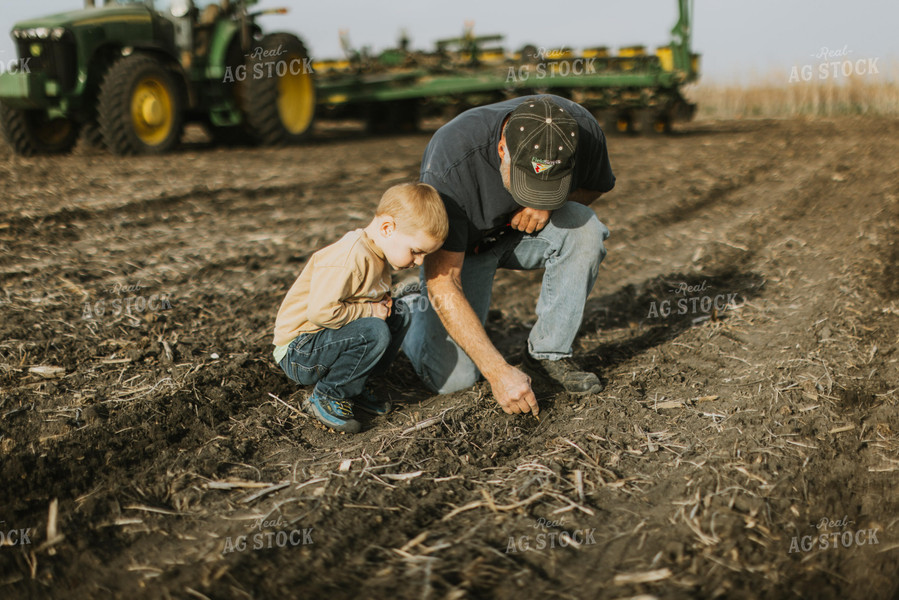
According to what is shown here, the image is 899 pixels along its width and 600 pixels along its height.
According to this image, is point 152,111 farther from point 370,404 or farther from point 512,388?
point 512,388

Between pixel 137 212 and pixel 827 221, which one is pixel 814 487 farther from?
pixel 137 212

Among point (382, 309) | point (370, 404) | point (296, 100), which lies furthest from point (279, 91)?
point (382, 309)

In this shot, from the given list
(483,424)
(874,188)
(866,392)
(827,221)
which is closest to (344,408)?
(483,424)

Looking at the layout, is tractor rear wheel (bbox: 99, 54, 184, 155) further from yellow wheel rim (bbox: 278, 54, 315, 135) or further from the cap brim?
the cap brim

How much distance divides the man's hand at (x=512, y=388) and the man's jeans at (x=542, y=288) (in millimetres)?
573

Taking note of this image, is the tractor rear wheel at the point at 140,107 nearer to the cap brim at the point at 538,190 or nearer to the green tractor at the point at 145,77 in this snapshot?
the green tractor at the point at 145,77

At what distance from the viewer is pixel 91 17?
881 cm

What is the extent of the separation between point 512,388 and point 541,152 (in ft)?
2.96

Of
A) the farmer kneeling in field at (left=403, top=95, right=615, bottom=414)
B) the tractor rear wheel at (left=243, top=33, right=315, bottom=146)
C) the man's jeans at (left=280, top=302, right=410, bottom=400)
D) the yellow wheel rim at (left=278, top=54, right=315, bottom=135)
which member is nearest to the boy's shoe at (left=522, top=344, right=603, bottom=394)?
the farmer kneeling in field at (left=403, top=95, right=615, bottom=414)

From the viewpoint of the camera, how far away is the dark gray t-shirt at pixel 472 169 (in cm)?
301

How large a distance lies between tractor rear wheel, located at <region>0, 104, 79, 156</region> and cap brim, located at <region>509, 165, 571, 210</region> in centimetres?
829

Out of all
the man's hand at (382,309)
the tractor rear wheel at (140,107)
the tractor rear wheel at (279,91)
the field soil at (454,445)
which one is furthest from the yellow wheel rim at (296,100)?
the man's hand at (382,309)

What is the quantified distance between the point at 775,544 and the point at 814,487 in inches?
16.2

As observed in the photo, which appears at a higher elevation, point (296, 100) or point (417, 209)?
point (296, 100)
